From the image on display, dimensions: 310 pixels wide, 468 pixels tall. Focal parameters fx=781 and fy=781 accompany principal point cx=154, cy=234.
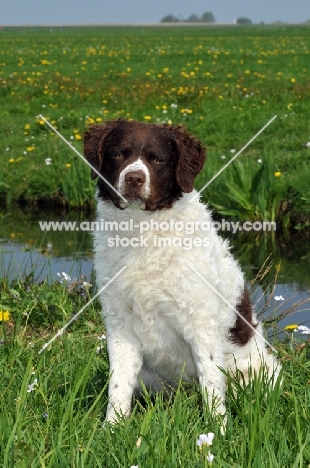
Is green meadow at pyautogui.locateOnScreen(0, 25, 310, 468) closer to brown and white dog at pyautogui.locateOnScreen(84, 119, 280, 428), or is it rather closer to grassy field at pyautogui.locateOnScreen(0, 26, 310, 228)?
grassy field at pyautogui.locateOnScreen(0, 26, 310, 228)

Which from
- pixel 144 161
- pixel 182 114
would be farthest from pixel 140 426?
pixel 182 114

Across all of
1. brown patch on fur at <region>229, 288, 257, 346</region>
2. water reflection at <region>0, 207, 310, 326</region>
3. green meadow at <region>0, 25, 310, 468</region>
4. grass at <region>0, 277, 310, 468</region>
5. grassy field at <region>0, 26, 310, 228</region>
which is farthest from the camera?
grassy field at <region>0, 26, 310, 228</region>

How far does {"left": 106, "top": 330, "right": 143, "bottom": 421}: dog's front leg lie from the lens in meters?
4.18

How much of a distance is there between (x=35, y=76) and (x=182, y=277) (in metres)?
17.8

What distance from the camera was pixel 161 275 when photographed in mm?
4188

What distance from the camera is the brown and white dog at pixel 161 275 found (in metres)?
4.12

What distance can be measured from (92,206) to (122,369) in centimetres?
668

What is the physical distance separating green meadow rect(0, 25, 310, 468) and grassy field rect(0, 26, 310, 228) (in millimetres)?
30

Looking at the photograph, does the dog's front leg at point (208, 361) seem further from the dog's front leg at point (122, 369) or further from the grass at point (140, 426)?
the dog's front leg at point (122, 369)

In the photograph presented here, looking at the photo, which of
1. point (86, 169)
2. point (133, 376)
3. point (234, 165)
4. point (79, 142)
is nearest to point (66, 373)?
point (133, 376)

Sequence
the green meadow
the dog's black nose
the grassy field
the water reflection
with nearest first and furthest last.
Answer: the green meadow → the dog's black nose → the water reflection → the grassy field

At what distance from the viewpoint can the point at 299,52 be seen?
2819cm

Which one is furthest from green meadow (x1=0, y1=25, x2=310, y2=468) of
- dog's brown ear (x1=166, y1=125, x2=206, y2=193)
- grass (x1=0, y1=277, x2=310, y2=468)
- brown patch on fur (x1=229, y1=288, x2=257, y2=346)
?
dog's brown ear (x1=166, y1=125, x2=206, y2=193)

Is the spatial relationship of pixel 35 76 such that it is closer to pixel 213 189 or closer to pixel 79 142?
pixel 79 142
